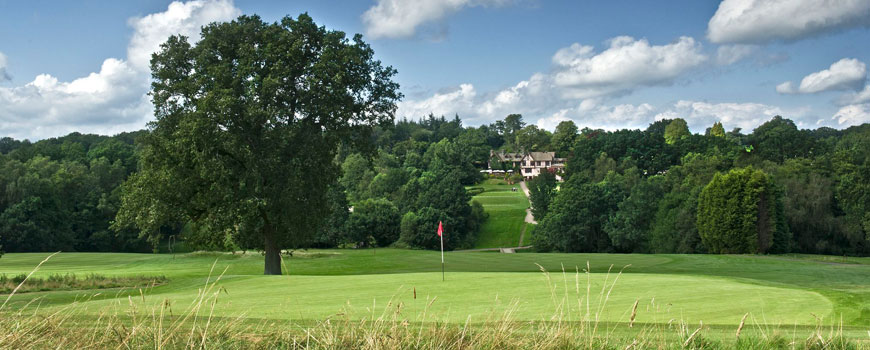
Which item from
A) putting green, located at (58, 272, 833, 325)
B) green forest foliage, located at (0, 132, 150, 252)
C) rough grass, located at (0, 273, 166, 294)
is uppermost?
green forest foliage, located at (0, 132, 150, 252)

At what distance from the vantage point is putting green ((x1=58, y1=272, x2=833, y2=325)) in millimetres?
11102

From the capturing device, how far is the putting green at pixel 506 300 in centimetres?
1110

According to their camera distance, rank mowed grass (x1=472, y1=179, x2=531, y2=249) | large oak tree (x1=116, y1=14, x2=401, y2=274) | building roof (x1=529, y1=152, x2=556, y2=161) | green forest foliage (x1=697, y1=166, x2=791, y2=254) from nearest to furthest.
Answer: large oak tree (x1=116, y1=14, x2=401, y2=274) < green forest foliage (x1=697, y1=166, x2=791, y2=254) < mowed grass (x1=472, y1=179, x2=531, y2=249) < building roof (x1=529, y1=152, x2=556, y2=161)

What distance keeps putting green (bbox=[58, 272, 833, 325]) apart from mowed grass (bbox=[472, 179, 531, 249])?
6580 centimetres

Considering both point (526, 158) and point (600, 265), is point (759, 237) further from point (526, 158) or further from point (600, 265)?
point (526, 158)

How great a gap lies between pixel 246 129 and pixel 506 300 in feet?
53.7

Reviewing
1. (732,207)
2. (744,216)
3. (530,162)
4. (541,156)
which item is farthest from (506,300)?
(541,156)

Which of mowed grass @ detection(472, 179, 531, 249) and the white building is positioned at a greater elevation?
the white building

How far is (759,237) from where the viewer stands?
5916cm

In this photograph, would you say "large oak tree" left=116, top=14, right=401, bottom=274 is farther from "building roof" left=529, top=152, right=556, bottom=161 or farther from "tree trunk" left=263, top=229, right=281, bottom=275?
"building roof" left=529, top=152, right=556, bottom=161

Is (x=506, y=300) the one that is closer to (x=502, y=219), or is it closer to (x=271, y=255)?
(x=271, y=255)

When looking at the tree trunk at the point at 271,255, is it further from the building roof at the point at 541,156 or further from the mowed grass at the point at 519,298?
the building roof at the point at 541,156

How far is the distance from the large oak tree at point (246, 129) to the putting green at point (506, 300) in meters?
6.93

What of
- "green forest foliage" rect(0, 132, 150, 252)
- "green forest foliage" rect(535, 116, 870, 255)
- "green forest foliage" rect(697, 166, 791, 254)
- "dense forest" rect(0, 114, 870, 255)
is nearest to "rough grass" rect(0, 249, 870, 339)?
"dense forest" rect(0, 114, 870, 255)
